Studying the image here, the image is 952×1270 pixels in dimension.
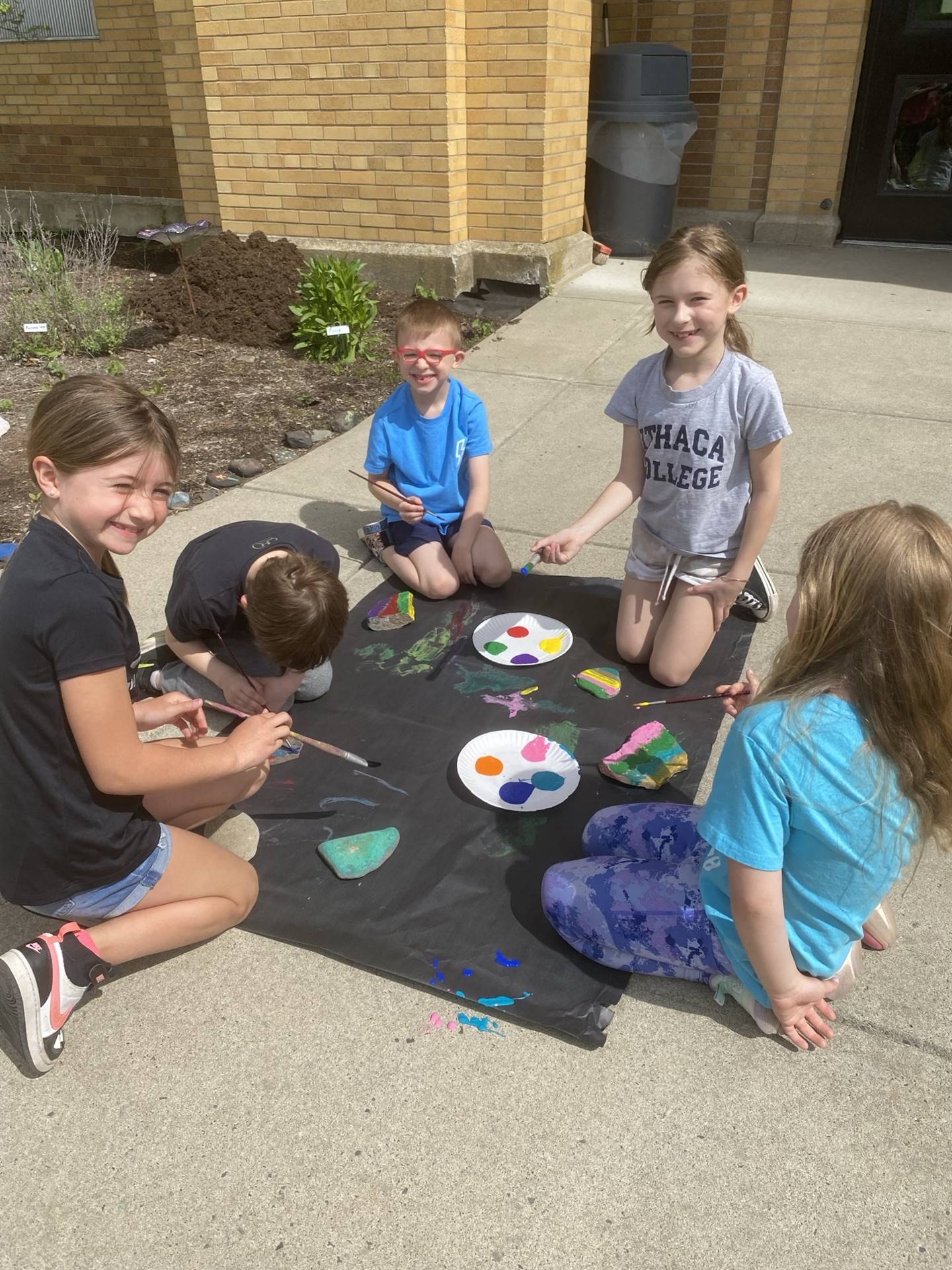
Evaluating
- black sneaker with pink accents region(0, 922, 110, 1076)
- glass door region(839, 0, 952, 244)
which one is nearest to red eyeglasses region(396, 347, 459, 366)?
black sneaker with pink accents region(0, 922, 110, 1076)

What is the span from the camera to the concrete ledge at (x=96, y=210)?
335 inches

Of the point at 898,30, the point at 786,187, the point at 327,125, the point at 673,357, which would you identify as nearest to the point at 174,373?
the point at 327,125

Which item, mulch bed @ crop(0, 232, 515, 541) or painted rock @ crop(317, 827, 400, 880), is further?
mulch bed @ crop(0, 232, 515, 541)

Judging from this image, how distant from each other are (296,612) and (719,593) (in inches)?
54.7

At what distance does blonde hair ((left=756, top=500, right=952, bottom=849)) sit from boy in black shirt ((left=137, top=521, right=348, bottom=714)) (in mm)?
1257

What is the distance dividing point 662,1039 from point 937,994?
590mm

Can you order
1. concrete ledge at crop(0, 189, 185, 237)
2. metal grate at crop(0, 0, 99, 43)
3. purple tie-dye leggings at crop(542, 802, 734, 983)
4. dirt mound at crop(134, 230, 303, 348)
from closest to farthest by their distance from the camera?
purple tie-dye leggings at crop(542, 802, 734, 983), dirt mound at crop(134, 230, 303, 348), metal grate at crop(0, 0, 99, 43), concrete ledge at crop(0, 189, 185, 237)

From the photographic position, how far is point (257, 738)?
1.95 meters

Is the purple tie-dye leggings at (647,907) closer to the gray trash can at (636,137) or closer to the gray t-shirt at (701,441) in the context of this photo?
the gray t-shirt at (701,441)

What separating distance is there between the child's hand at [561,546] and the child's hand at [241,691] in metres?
0.92

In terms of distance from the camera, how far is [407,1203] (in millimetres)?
1549

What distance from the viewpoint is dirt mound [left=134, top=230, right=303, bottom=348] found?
5988 millimetres

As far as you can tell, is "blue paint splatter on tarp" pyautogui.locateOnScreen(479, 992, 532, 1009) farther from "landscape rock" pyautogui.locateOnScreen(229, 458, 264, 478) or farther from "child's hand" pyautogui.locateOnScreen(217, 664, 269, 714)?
"landscape rock" pyautogui.locateOnScreen(229, 458, 264, 478)

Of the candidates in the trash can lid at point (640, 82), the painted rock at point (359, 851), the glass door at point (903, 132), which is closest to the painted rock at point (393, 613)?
the painted rock at point (359, 851)
